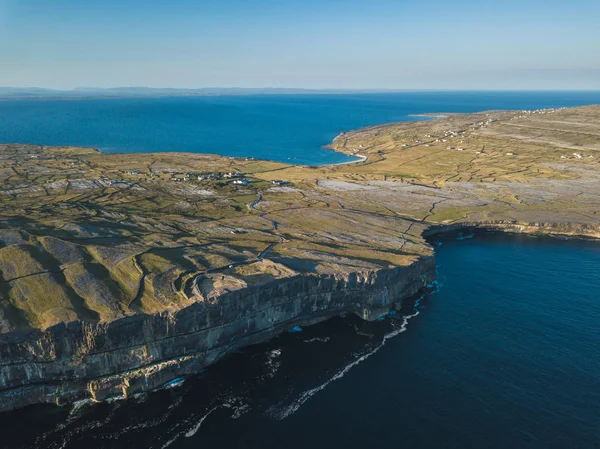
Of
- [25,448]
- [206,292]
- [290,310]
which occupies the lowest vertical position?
[25,448]

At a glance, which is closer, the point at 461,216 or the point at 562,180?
the point at 461,216

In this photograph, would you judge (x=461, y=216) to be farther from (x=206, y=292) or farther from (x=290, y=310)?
(x=206, y=292)

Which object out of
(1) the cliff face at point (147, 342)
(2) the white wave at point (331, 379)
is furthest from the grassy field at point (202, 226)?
(2) the white wave at point (331, 379)

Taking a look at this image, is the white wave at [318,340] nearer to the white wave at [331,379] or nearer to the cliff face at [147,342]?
the cliff face at [147,342]

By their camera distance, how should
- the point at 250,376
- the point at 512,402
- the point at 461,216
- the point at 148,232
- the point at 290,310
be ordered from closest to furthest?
1. the point at 512,402
2. the point at 250,376
3. the point at 290,310
4. the point at 148,232
5. the point at 461,216

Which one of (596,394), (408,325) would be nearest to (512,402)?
(596,394)

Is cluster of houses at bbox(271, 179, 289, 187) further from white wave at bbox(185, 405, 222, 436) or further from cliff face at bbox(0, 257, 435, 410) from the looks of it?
white wave at bbox(185, 405, 222, 436)

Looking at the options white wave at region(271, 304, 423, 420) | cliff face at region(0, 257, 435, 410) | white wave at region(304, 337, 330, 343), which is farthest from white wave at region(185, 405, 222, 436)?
white wave at region(304, 337, 330, 343)

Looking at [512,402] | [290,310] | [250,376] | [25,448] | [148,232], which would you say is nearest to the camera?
[25,448]
